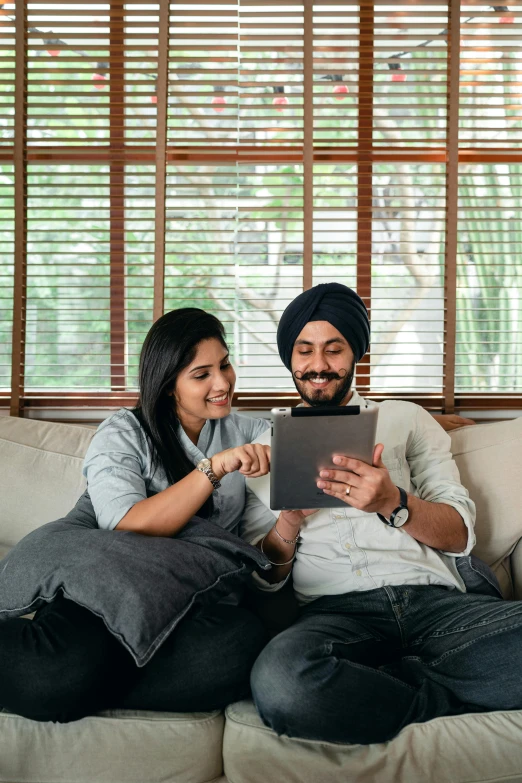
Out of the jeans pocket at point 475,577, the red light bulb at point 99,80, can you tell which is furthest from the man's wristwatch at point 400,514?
the red light bulb at point 99,80

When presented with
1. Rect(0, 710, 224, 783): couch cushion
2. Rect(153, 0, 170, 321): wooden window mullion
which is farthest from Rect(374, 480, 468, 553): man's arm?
Rect(153, 0, 170, 321): wooden window mullion

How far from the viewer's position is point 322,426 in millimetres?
1472

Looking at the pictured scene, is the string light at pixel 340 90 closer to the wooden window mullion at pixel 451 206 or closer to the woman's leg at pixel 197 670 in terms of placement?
the wooden window mullion at pixel 451 206

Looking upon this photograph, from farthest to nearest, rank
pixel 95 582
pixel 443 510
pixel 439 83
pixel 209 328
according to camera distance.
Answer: pixel 439 83
pixel 209 328
pixel 443 510
pixel 95 582

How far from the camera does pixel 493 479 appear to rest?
6.77 ft

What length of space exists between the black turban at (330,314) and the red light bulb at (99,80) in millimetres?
1330

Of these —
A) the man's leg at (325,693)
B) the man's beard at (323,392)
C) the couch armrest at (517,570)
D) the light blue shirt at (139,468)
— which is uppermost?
the man's beard at (323,392)

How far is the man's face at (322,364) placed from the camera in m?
1.88

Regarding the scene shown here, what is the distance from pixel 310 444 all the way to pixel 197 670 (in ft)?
1.78

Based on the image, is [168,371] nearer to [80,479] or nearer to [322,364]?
[322,364]

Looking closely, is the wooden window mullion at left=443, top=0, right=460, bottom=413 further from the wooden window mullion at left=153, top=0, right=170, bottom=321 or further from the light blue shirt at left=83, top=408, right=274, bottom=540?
the wooden window mullion at left=153, top=0, right=170, bottom=321

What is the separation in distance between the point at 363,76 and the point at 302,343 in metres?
1.29

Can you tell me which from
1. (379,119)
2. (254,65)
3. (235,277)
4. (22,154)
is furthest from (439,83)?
(22,154)

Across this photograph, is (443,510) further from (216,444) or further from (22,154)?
(22,154)
